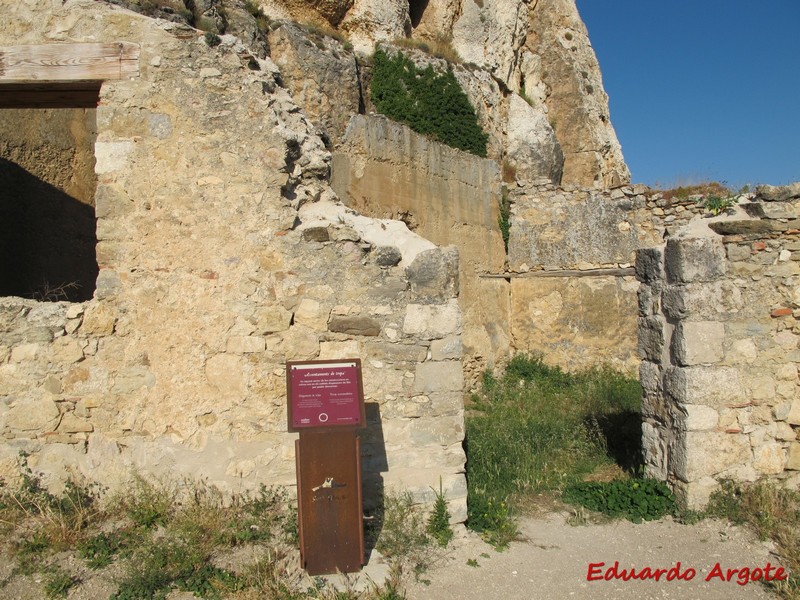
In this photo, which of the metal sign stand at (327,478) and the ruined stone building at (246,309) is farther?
the ruined stone building at (246,309)

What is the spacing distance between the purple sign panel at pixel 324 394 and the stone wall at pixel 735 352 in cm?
273

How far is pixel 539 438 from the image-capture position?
6.59 meters

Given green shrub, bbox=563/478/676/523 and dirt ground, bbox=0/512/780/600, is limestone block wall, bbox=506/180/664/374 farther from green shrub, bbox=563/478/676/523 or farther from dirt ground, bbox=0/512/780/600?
dirt ground, bbox=0/512/780/600

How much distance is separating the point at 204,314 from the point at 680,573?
3669 mm

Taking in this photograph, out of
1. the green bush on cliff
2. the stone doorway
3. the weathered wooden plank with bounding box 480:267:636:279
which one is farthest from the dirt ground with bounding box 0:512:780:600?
the green bush on cliff

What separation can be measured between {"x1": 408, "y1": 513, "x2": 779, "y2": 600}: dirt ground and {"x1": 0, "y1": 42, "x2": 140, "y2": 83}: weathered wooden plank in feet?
13.4

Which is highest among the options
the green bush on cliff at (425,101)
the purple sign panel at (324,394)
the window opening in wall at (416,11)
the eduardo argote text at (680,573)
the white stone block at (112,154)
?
the window opening in wall at (416,11)

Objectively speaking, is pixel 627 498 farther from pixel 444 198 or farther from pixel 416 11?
pixel 416 11

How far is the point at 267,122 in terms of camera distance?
4520 mm

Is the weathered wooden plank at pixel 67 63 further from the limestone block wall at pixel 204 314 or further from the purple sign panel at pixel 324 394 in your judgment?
the purple sign panel at pixel 324 394

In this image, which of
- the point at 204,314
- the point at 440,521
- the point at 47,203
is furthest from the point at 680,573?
the point at 47,203

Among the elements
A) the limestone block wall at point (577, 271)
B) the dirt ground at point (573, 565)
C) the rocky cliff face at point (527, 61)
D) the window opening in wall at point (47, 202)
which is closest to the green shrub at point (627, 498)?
the dirt ground at point (573, 565)

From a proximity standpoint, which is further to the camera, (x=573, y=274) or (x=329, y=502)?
(x=573, y=274)

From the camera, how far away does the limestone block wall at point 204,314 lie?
4.34m
